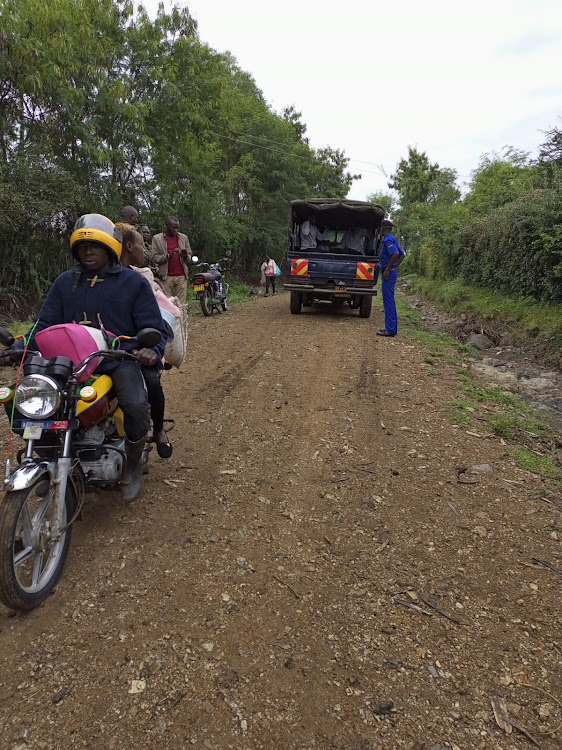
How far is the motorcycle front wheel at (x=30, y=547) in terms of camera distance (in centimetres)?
214

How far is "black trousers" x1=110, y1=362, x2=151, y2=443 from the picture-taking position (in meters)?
2.75

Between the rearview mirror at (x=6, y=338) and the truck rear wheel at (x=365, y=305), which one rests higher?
the rearview mirror at (x=6, y=338)

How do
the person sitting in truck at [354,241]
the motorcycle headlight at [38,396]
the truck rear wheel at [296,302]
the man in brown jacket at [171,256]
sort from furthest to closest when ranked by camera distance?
the person sitting in truck at [354,241]
the truck rear wheel at [296,302]
the man in brown jacket at [171,256]
the motorcycle headlight at [38,396]

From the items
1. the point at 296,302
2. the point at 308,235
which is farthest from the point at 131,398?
the point at 308,235

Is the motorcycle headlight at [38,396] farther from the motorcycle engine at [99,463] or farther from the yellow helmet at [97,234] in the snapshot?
the yellow helmet at [97,234]

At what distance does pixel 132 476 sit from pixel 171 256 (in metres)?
6.21

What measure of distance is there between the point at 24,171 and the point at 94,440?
26.7 feet

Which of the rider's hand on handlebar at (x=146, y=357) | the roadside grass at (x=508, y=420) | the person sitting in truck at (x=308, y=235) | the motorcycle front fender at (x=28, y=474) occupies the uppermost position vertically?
the person sitting in truck at (x=308, y=235)

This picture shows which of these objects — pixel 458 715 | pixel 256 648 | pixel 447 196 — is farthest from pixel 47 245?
pixel 447 196

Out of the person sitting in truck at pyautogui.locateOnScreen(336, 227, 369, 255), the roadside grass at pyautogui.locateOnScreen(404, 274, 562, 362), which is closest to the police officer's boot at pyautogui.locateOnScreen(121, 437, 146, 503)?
the roadside grass at pyautogui.locateOnScreen(404, 274, 562, 362)

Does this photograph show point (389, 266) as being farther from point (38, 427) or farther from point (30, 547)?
point (30, 547)

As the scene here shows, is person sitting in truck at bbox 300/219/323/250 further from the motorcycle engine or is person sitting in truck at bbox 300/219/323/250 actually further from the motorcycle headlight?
the motorcycle headlight

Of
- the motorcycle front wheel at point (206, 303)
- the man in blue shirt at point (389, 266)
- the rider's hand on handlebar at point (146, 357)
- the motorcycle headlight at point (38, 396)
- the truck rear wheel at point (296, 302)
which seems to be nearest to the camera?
the motorcycle headlight at point (38, 396)

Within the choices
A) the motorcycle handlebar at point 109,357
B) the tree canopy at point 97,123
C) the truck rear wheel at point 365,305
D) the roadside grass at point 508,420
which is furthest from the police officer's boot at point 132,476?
the truck rear wheel at point 365,305
